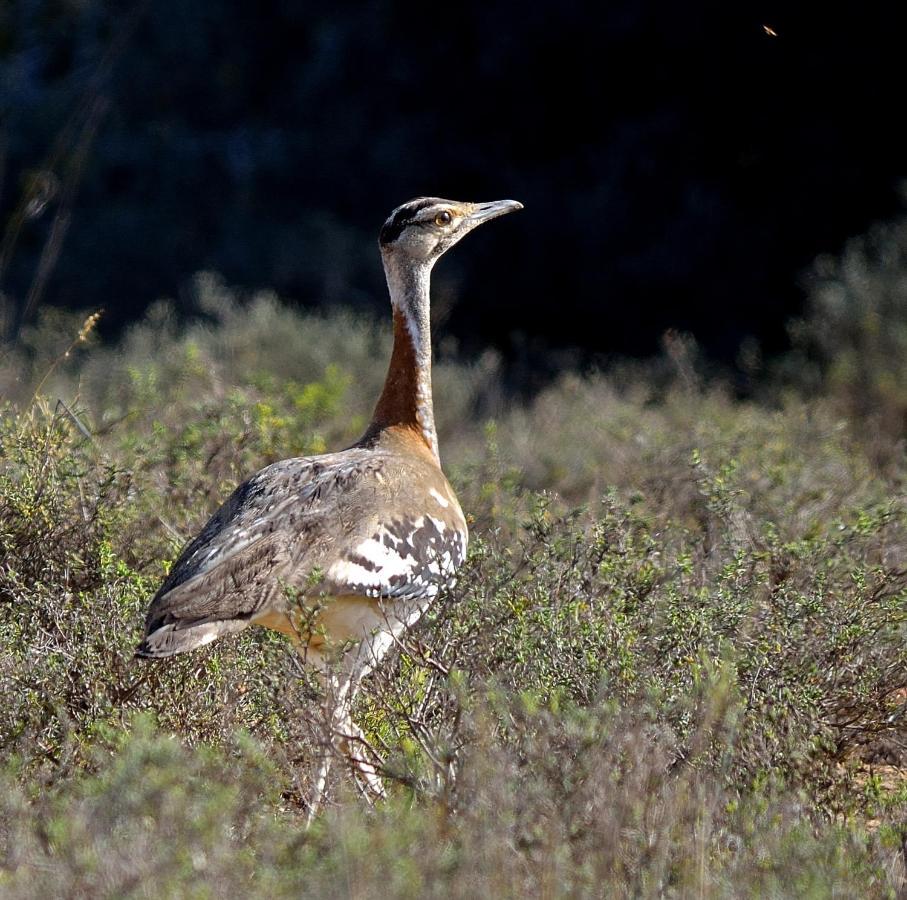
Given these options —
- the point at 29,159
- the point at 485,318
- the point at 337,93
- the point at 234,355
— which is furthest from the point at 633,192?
the point at 29,159

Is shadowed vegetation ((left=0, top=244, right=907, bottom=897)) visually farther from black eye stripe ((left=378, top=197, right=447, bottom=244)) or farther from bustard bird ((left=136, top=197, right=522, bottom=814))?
black eye stripe ((left=378, top=197, right=447, bottom=244))

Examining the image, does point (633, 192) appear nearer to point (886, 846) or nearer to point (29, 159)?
point (29, 159)

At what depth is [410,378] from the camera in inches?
188

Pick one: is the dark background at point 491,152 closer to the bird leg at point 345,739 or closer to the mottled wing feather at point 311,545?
the mottled wing feather at point 311,545

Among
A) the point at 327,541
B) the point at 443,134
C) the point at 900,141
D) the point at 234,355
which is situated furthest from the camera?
the point at 443,134

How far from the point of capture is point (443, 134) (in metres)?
13.7

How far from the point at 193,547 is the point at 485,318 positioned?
8.54 m

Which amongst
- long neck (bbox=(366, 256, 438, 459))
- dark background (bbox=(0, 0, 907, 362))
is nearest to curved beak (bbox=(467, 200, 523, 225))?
long neck (bbox=(366, 256, 438, 459))

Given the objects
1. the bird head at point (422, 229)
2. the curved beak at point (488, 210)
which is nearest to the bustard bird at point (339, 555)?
the bird head at point (422, 229)

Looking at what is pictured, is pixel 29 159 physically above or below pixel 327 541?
below

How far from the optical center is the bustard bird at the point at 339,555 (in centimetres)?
372

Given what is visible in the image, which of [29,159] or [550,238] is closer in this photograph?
[550,238]

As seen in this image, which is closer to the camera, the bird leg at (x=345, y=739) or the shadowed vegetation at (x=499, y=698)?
the shadowed vegetation at (x=499, y=698)

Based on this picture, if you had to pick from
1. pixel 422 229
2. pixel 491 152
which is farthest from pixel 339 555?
pixel 491 152
